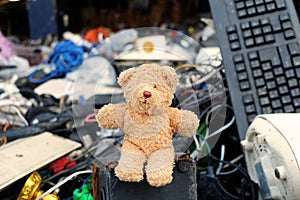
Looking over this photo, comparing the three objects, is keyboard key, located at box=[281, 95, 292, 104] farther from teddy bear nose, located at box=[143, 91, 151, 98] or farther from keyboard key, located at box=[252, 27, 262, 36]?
teddy bear nose, located at box=[143, 91, 151, 98]

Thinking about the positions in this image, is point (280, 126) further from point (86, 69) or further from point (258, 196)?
point (86, 69)

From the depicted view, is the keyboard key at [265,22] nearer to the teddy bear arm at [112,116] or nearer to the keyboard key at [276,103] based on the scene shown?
the keyboard key at [276,103]

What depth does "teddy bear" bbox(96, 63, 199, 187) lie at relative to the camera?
277 mm

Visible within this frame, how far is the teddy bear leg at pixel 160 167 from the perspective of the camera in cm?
28

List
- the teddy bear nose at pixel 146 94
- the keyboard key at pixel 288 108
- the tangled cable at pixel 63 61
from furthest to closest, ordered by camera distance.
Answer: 1. the tangled cable at pixel 63 61
2. the keyboard key at pixel 288 108
3. the teddy bear nose at pixel 146 94

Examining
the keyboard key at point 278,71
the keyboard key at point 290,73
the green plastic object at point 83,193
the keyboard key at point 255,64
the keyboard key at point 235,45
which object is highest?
→ the keyboard key at point 235,45

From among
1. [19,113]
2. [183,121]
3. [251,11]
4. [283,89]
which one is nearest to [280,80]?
[283,89]

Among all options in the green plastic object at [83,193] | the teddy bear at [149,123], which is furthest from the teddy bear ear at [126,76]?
the green plastic object at [83,193]

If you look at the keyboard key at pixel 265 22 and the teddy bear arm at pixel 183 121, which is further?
the keyboard key at pixel 265 22

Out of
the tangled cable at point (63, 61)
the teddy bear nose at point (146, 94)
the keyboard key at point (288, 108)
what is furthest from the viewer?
the tangled cable at point (63, 61)

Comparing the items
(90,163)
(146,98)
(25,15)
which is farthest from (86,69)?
(25,15)

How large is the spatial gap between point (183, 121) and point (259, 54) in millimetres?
255

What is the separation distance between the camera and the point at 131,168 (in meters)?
0.28

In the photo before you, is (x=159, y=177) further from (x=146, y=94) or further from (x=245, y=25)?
(x=245, y=25)
